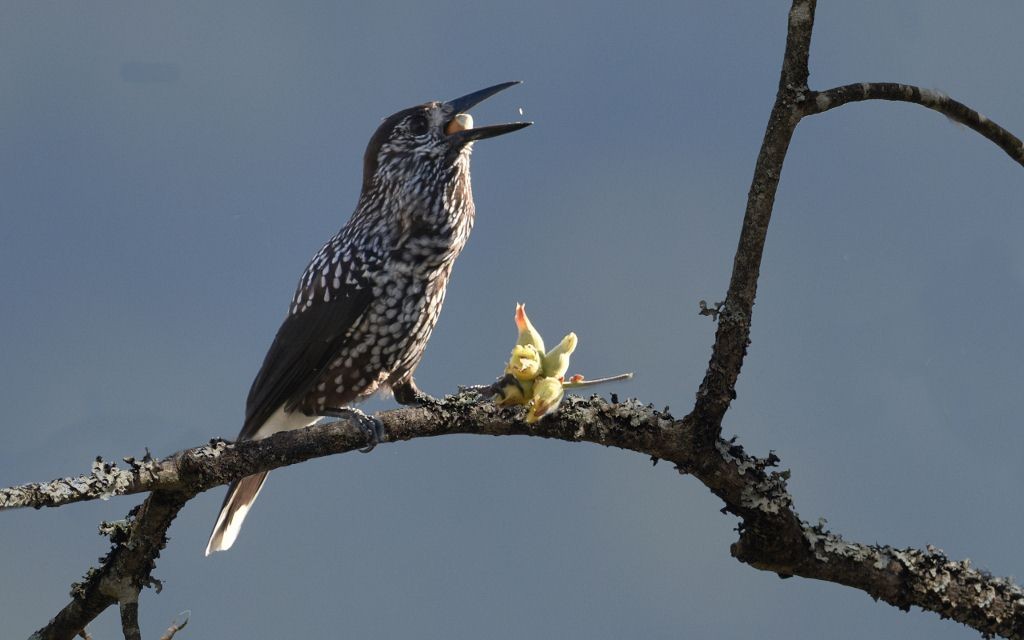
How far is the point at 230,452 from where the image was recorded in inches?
154

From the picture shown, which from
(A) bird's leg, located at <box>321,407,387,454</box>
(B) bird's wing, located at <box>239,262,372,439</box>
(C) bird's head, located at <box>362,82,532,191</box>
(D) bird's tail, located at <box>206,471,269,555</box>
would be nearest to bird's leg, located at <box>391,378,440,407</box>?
(B) bird's wing, located at <box>239,262,372,439</box>

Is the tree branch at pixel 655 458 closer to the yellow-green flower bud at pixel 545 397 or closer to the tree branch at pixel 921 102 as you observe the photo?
the yellow-green flower bud at pixel 545 397

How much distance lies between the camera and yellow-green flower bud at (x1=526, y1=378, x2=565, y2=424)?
384 cm

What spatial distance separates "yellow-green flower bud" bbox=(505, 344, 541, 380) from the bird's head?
1524mm

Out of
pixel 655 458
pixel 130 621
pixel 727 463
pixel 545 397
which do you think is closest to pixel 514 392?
pixel 545 397

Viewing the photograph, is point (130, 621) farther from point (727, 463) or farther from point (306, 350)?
point (727, 463)

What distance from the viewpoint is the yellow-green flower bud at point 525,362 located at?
150 inches

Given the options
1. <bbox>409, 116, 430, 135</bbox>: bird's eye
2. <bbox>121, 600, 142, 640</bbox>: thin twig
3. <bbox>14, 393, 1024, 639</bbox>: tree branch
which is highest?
<bbox>409, 116, 430, 135</bbox>: bird's eye

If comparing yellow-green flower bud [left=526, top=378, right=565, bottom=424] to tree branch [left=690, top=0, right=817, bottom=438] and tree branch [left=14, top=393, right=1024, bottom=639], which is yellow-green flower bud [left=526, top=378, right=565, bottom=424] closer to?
tree branch [left=14, top=393, right=1024, bottom=639]

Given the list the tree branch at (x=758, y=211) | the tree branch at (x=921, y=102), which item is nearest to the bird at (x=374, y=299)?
the tree branch at (x=758, y=211)

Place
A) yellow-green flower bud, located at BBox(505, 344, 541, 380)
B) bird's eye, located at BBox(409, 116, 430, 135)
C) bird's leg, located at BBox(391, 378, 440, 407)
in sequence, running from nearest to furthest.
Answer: yellow-green flower bud, located at BBox(505, 344, 541, 380), bird's leg, located at BBox(391, 378, 440, 407), bird's eye, located at BBox(409, 116, 430, 135)

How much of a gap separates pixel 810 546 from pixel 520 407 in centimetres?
131

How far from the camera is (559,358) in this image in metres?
3.86

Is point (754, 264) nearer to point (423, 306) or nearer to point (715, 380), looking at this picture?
point (715, 380)
